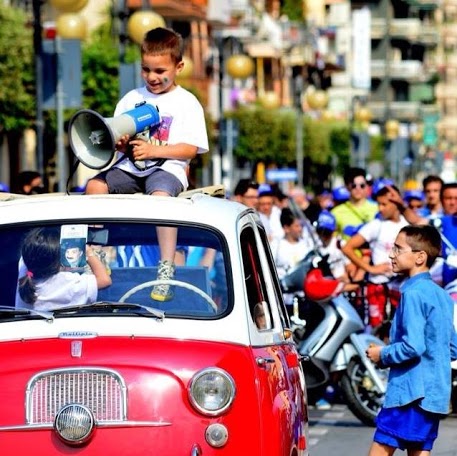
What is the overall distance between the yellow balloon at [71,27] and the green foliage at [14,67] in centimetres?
1079

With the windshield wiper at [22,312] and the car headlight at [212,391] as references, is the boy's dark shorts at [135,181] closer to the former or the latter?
the windshield wiper at [22,312]

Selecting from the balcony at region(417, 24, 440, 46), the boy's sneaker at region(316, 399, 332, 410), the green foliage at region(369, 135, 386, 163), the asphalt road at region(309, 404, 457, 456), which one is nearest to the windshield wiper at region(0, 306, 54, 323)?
the asphalt road at region(309, 404, 457, 456)

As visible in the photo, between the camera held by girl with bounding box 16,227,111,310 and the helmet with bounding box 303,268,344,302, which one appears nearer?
the camera held by girl with bounding box 16,227,111,310

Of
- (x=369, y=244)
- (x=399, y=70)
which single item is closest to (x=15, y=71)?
(x=369, y=244)

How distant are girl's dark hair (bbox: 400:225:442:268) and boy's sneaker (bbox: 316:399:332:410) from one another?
724 centimetres

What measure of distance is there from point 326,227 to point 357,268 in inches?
23.6

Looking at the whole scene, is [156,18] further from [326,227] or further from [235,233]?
[235,233]

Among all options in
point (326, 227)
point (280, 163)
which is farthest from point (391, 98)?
point (326, 227)

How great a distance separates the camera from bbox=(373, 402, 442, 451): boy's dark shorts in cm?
928

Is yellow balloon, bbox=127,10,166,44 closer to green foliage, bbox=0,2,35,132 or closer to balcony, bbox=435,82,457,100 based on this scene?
green foliage, bbox=0,2,35,132

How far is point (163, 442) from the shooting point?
714cm

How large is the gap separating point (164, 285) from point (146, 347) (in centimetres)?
58

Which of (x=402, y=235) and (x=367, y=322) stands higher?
(x=402, y=235)

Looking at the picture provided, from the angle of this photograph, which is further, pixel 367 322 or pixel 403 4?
pixel 403 4
